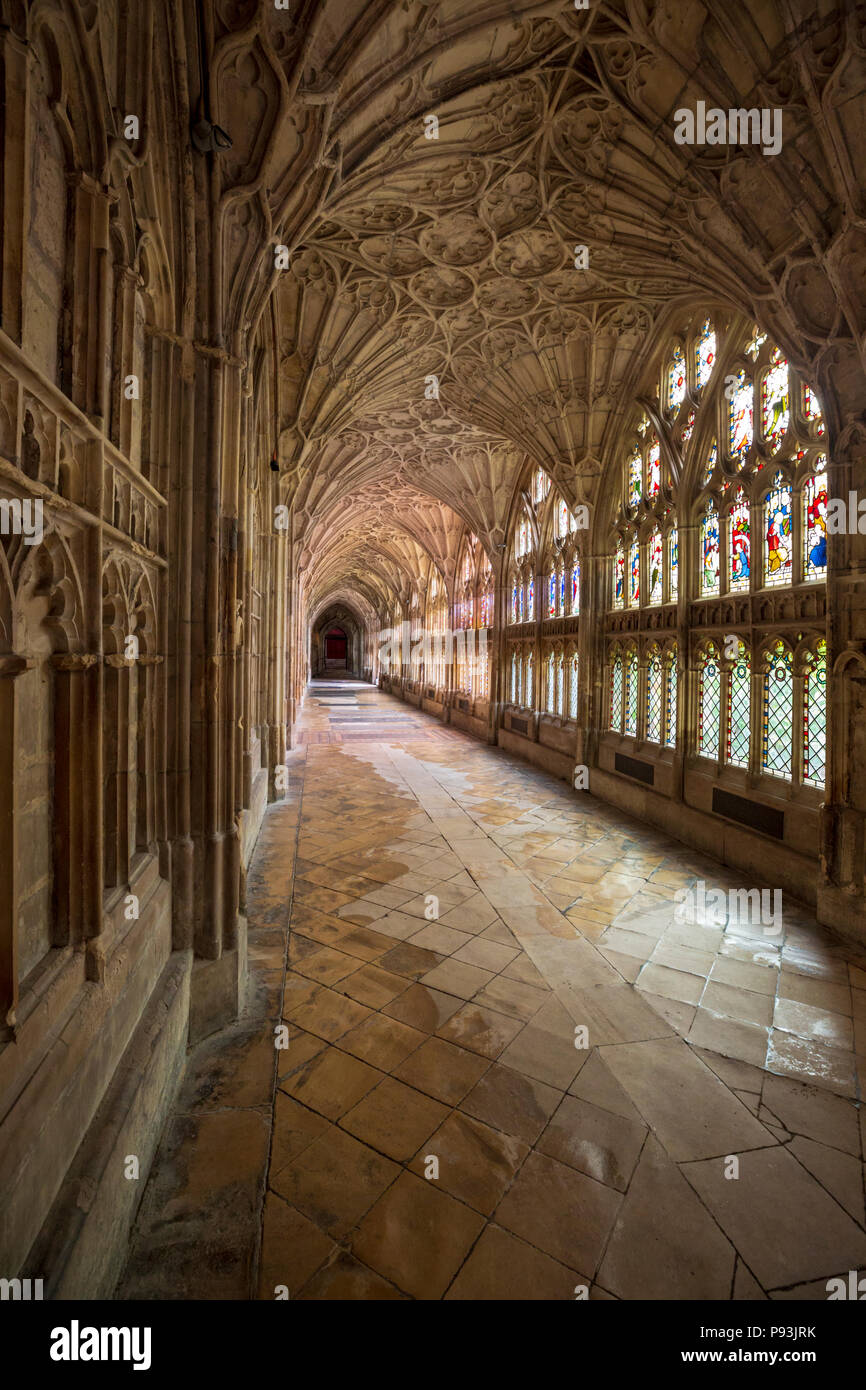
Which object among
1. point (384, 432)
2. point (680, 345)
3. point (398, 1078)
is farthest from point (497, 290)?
point (398, 1078)

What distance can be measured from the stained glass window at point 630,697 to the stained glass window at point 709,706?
1.66 metres

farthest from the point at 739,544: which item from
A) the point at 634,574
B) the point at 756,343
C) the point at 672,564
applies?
the point at 634,574

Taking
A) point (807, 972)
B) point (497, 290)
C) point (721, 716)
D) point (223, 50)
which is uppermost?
point (497, 290)

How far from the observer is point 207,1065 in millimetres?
3047

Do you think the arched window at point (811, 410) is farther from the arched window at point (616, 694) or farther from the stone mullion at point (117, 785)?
the stone mullion at point (117, 785)

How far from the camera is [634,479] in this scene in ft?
30.2

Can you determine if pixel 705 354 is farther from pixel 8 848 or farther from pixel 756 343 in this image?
pixel 8 848

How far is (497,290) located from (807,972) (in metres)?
8.50

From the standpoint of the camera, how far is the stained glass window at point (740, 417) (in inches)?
260

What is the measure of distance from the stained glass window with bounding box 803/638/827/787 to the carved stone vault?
0.16 m

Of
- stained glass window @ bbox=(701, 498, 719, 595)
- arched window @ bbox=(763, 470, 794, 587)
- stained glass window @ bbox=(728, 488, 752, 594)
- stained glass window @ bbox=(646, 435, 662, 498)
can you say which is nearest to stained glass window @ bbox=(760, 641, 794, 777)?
arched window @ bbox=(763, 470, 794, 587)

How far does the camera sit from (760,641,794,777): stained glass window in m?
5.95
